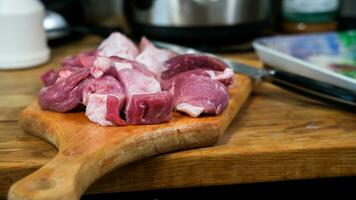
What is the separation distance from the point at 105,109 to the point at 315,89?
313mm

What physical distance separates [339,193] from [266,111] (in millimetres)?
157

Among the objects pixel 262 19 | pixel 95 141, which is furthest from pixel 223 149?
pixel 262 19

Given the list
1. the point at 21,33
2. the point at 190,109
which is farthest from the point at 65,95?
the point at 21,33

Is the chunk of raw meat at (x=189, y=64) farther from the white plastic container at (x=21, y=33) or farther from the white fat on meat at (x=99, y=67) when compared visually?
the white plastic container at (x=21, y=33)

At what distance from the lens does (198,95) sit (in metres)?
0.74

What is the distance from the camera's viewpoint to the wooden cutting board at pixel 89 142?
533 millimetres

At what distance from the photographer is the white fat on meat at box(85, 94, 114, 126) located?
0.70 meters

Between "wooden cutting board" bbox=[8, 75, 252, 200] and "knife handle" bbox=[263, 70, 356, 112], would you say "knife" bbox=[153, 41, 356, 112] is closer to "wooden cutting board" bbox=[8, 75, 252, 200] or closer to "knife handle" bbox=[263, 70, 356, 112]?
"knife handle" bbox=[263, 70, 356, 112]

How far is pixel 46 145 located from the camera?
2.34ft

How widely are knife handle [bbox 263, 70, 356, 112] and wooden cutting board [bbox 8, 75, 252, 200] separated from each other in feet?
0.37

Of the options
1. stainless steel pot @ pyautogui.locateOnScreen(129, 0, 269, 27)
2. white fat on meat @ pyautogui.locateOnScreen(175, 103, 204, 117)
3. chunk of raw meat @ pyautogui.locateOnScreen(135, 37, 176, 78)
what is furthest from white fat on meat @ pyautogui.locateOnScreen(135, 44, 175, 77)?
stainless steel pot @ pyautogui.locateOnScreen(129, 0, 269, 27)

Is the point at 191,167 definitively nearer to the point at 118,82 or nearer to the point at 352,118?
the point at 118,82

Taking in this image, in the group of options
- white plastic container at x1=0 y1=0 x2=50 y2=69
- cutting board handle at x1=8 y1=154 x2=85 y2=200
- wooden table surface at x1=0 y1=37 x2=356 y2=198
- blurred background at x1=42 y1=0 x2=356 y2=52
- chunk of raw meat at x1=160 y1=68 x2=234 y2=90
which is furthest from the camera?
blurred background at x1=42 y1=0 x2=356 y2=52

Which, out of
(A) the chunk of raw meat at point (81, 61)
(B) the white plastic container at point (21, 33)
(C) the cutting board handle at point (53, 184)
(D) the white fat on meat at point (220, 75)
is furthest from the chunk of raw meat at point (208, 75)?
(B) the white plastic container at point (21, 33)
